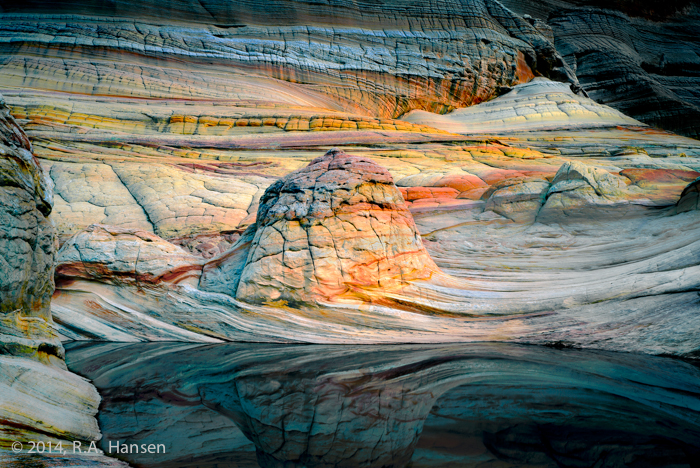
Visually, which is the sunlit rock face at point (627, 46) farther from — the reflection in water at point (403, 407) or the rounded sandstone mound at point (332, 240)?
the reflection in water at point (403, 407)

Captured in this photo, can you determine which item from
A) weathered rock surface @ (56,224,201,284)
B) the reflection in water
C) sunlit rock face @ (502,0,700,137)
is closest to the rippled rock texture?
weathered rock surface @ (56,224,201,284)

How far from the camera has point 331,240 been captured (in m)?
4.98

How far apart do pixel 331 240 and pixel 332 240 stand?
0.01 metres

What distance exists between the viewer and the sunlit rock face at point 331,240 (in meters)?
4.81

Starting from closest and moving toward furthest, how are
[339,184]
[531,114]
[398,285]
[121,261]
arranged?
1. [398,285]
2. [121,261]
3. [339,184]
4. [531,114]

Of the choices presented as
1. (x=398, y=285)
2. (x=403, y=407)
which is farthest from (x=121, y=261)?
(x=403, y=407)

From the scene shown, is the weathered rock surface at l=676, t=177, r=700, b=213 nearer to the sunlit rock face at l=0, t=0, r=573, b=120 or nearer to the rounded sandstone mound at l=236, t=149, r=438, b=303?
the rounded sandstone mound at l=236, t=149, r=438, b=303

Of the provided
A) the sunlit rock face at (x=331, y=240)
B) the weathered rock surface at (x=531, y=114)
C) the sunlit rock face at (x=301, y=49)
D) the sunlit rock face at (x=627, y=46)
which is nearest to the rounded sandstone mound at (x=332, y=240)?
the sunlit rock face at (x=331, y=240)

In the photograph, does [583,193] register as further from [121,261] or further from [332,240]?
[121,261]

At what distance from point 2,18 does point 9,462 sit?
1432cm

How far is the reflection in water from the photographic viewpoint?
218 centimetres

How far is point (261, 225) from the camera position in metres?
5.23

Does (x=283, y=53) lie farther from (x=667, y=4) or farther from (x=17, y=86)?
(x=667, y=4)

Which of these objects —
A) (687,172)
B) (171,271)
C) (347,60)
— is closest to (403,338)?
(171,271)
